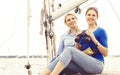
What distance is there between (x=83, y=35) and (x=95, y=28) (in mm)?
179

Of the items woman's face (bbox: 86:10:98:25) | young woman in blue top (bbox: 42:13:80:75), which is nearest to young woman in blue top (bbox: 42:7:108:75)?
woman's face (bbox: 86:10:98:25)

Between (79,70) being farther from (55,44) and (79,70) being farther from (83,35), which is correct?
(55,44)

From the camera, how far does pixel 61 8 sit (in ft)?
24.1

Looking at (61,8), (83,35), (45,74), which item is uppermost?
(61,8)

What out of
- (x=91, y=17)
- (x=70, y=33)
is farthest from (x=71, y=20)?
(x=91, y=17)

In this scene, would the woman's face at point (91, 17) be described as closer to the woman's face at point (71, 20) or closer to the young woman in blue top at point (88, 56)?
the young woman in blue top at point (88, 56)

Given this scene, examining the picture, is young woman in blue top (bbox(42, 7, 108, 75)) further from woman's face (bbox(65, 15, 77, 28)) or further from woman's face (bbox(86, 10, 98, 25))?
woman's face (bbox(65, 15, 77, 28))

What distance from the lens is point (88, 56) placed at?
19.2 ft

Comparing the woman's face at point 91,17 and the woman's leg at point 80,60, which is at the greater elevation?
the woman's face at point 91,17

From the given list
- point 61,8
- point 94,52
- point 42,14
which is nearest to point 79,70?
point 94,52

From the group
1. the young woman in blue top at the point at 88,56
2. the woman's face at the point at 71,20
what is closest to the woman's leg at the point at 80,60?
the young woman in blue top at the point at 88,56

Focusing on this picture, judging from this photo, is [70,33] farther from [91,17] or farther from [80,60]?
[80,60]

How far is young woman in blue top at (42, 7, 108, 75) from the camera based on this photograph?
5.76m

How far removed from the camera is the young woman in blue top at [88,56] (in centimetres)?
576
